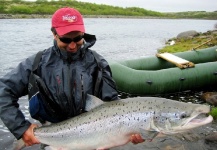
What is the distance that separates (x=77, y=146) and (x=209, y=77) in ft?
24.4

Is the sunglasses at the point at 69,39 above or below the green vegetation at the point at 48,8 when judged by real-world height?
above

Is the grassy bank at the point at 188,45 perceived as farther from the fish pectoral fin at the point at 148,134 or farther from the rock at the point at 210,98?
the fish pectoral fin at the point at 148,134

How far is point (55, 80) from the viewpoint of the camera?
11.8ft

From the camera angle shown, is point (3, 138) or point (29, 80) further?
A: point (3, 138)

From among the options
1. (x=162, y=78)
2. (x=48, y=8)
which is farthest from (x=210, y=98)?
(x=48, y=8)

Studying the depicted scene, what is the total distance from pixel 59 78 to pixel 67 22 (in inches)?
25.2

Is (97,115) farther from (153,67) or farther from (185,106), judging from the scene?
(153,67)

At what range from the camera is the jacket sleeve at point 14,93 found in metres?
3.53

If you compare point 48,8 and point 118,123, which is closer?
point 118,123

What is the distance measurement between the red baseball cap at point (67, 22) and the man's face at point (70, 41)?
0.16 ft

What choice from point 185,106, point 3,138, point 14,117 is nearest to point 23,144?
point 14,117

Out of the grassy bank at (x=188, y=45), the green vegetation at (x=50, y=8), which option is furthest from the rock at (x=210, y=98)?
the green vegetation at (x=50, y=8)

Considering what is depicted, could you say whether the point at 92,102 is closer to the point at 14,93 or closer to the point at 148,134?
the point at 148,134

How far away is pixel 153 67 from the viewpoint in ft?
37.4
